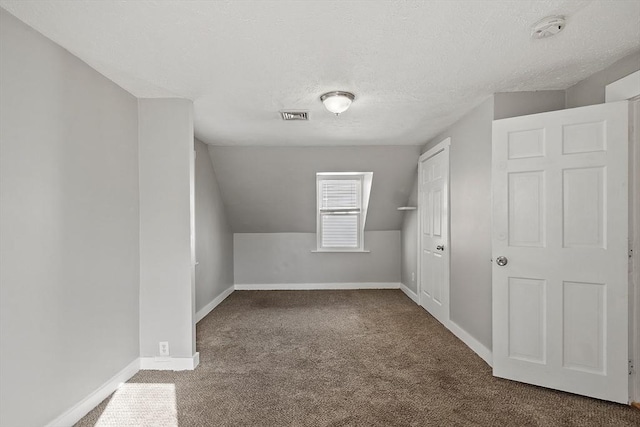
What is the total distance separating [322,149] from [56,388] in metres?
3.89

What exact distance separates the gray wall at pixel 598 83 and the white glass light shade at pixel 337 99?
180 cm

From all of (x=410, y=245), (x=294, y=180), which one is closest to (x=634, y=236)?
(x=410, y=245)

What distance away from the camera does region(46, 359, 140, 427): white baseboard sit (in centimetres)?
204

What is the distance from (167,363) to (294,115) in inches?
99.7

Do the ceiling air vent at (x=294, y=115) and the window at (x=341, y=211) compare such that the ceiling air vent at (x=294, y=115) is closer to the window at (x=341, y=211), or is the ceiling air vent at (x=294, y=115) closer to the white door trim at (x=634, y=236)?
the window at (x=341, y=211)

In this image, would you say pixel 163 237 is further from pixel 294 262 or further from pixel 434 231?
pixel 294 262

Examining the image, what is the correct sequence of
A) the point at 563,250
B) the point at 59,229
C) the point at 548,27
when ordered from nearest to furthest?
the point at 548,27
the point at 59,229
the point at 563,250

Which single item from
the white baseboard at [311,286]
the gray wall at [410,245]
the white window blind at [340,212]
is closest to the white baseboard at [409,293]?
the gray wall at [410,245]

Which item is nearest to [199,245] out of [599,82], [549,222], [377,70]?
[377,70]

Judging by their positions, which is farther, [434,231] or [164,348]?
[434,231]

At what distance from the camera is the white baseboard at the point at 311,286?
599cm

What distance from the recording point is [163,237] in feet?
9.37

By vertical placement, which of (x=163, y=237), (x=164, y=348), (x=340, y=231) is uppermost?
(x=163, y=237)

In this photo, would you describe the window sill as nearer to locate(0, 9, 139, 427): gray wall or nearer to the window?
the window
